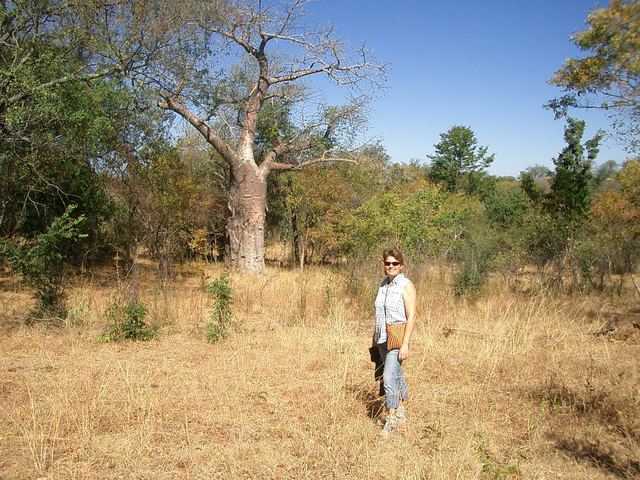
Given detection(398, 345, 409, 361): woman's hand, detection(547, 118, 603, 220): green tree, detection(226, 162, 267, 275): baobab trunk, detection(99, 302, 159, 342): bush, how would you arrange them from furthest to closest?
detection(547, 118, 603, 220): green tree < detection(226, 162, 267, 275): baobab trunk < detection(99, 302, 159, 342): bush < detection(398, 345, 409, 361): woman's hand

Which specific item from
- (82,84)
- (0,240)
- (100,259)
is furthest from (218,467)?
(100,259)

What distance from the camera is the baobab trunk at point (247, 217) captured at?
43.9 ft

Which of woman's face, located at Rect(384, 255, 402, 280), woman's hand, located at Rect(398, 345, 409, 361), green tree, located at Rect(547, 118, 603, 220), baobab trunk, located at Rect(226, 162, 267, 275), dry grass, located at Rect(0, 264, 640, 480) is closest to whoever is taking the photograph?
dry grass, located at Rect(0, 264, 640, 480)

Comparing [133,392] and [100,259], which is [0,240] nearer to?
[133,392]

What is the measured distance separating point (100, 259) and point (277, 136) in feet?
23.2

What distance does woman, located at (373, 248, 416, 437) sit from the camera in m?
3.71

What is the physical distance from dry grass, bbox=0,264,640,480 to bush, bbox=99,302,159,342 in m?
0.21

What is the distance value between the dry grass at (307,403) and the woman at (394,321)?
0.23 meters

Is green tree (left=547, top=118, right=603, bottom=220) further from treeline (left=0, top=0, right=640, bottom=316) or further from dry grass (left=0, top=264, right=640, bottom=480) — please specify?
dry grass (left=0, top=264, right=640, bottom=480)

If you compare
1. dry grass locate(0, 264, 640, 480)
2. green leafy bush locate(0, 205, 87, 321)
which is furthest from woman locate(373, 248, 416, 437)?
green leafy bush locate(0, 205, 87, 321)

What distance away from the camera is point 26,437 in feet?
11.4

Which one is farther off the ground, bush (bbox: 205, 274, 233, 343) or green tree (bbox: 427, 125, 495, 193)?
green tree (bbox: 427, 125, 495, 193)

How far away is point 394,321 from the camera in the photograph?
149 inches

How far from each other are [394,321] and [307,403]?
1215 mm
